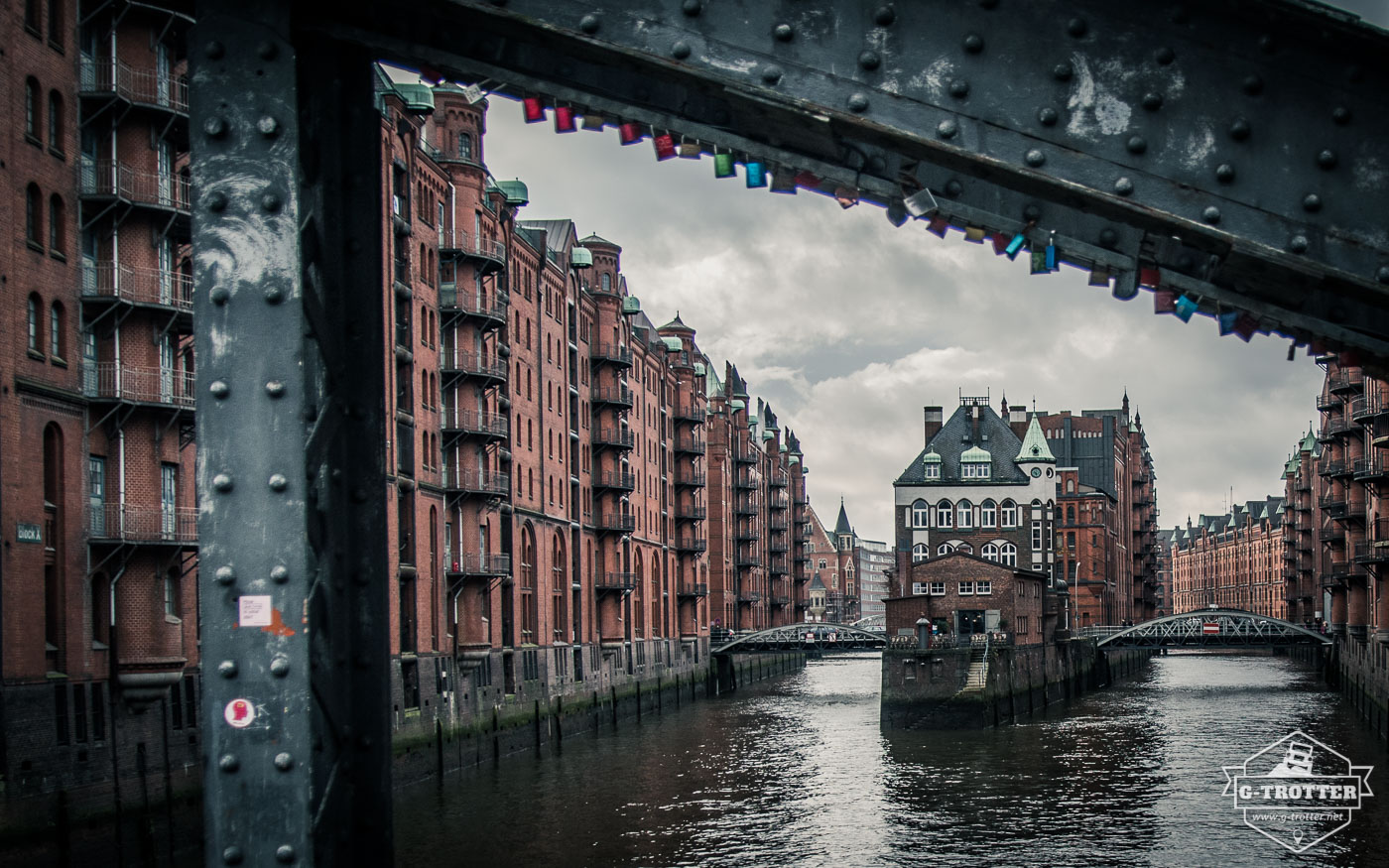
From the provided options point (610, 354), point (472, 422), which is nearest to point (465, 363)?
point (472, 422)

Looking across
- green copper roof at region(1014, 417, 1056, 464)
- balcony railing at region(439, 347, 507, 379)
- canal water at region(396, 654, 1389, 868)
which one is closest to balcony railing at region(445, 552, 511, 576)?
balcony railing at region(439, 347, 507, 379)

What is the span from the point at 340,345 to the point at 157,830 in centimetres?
2487

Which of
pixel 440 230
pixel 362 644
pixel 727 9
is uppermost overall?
pixel 440 230

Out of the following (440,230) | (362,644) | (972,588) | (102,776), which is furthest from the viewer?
(972,588)

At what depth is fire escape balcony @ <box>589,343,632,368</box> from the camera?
68.0m

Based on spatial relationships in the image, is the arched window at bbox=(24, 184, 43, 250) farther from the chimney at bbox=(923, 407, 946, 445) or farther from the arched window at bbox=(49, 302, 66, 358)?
the chimney at bbox=(923, 407, 946, 445)

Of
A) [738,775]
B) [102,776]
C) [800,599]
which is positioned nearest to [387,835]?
[102,776]

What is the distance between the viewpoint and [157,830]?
27.5 metres

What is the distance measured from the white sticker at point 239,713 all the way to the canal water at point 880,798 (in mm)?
24689

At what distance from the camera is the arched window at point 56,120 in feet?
89.2

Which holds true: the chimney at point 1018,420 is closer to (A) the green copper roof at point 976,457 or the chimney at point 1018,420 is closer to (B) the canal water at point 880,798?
(A) the green copper roof at point 976,457

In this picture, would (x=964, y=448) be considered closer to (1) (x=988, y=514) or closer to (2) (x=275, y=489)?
(1) (x=988, y=514)

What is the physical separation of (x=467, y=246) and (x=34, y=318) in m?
22.3

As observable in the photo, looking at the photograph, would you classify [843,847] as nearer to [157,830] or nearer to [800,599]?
[157,830]
